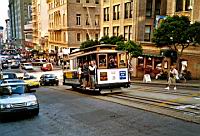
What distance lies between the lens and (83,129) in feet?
38.2

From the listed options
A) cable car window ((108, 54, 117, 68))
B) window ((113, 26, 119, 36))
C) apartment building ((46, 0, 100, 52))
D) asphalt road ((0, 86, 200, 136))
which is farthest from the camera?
apartment building ((46, 0, 100, 52))

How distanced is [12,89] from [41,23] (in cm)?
8412

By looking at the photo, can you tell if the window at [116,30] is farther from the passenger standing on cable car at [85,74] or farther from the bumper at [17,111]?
the bumper at [17,111]

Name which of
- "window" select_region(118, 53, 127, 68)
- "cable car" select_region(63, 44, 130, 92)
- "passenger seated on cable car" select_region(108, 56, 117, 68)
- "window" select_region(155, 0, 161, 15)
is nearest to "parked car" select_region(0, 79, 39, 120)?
"cable car" select_region(63, 44, 130, 92)

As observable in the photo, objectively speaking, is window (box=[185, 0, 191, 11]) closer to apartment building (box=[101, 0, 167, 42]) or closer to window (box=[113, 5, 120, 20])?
apartment building (box=[101, 0, 167, 42])

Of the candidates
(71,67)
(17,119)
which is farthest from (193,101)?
(71,67)

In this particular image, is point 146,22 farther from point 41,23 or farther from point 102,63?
point 41,23

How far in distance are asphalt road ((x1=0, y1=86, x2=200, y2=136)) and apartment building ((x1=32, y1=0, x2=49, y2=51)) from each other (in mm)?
75523

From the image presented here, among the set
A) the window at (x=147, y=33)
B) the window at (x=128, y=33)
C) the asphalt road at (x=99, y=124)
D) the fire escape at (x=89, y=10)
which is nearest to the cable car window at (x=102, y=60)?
the asphalt road at (x=99, y=124)

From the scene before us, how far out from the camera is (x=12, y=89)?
1484 cm

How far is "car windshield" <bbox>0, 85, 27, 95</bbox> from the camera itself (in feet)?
47.9

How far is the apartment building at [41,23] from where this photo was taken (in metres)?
91.7

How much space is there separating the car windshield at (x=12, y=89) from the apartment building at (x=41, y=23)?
74297 millimetres

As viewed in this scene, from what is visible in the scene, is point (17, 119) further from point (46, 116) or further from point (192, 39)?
point (192, 39)
